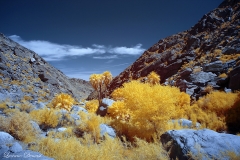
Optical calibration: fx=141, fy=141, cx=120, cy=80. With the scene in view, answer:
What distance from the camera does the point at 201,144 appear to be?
16.6ft

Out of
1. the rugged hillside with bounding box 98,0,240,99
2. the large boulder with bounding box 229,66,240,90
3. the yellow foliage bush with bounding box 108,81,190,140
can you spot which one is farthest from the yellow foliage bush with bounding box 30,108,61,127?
the large boulder with bounding box 229,66,240,90

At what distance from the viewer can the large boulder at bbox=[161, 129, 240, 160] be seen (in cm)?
459

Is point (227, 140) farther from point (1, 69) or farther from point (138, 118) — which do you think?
point (1, 69)

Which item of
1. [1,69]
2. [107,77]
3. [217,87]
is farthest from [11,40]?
[217,87]

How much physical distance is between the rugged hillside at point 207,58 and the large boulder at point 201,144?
7.99m

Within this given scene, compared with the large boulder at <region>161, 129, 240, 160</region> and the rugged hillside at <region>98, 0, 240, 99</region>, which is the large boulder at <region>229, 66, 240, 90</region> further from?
the large boulder at <region>161, 129, 240, 160</region>

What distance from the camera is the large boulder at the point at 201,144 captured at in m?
4.59

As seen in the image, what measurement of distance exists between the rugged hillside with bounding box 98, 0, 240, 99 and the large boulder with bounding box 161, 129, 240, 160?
7.99 m

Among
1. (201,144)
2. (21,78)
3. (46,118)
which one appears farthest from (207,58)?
(21,78)

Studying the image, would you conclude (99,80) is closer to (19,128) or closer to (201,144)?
(19,128)

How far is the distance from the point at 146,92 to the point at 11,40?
34.5m

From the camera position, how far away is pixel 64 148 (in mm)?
5828

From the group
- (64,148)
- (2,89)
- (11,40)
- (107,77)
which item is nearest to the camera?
(64,148)

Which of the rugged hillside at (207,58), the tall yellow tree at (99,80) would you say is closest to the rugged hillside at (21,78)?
the tall yellow tree at (99,80)
